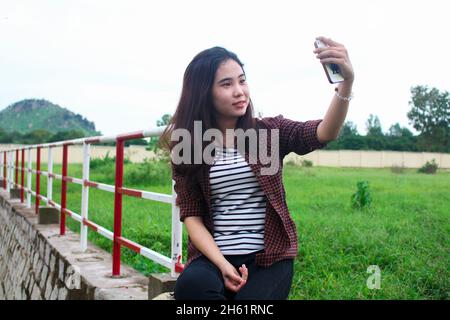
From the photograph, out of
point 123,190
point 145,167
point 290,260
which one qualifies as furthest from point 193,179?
point 145,167

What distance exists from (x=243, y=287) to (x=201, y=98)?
1.99 feet

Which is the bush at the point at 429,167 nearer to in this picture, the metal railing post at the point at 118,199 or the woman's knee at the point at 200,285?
the metal railing post at the point at 118,199

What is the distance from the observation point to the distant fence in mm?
13261

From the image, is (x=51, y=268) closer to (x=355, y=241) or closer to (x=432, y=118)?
(x=355, y=241)

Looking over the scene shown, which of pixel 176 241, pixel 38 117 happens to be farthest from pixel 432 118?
pixel 38 117

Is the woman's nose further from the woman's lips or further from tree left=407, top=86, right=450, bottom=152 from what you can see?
tree left=407, top=86, right=450, bottom=152

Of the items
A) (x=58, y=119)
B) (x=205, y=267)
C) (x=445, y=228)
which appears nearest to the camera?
(x=205, y=267)

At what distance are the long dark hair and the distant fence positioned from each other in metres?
9.28

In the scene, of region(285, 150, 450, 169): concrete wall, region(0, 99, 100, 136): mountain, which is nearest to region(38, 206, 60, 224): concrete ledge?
region(285, 150, 450, 169): concrete wall

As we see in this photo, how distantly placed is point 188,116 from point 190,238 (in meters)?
0.40

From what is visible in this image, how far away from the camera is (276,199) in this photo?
67.0 inches

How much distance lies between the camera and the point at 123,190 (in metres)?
3.21

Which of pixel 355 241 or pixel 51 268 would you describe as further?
pixel 51 268

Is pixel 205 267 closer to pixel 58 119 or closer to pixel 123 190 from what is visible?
pixel 123 190
